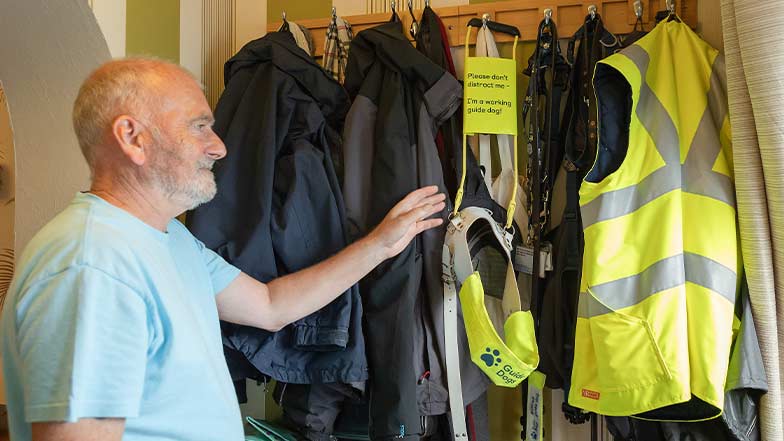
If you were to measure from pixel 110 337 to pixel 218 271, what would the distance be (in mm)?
Answer: 515

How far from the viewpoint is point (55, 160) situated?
195 centimetres

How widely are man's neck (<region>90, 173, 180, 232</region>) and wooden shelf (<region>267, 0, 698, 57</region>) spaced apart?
3.21ft

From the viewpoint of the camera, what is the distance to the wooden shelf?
1908 mm

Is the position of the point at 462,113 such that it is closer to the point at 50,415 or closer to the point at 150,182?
the point at 150,182

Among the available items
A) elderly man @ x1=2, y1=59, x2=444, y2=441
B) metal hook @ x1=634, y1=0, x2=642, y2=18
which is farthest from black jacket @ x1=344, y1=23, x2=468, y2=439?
metal hook @ x1=634, y1=0, x2=642, y2=18

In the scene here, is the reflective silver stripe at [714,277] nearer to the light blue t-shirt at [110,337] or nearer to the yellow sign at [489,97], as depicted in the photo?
the yellow sign at [489,97]

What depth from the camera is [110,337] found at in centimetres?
108

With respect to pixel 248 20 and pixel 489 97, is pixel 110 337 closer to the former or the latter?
pixel 489 97

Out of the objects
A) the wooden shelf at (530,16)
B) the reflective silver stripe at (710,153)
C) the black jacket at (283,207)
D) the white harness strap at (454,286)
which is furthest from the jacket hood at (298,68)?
the reflective silver stripe at (710,153)

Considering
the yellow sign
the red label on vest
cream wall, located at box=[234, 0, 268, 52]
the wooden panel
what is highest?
cream wall, located at box=[234, 0, 268, 52]

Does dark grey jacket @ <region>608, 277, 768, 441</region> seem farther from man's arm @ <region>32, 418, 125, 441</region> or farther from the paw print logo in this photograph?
man's arm @ <region>32, 418, 125, 441</region>

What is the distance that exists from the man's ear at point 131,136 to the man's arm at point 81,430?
1.56ft

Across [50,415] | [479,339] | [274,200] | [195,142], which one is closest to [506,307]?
[479,339]

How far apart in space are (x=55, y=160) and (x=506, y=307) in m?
1.31
